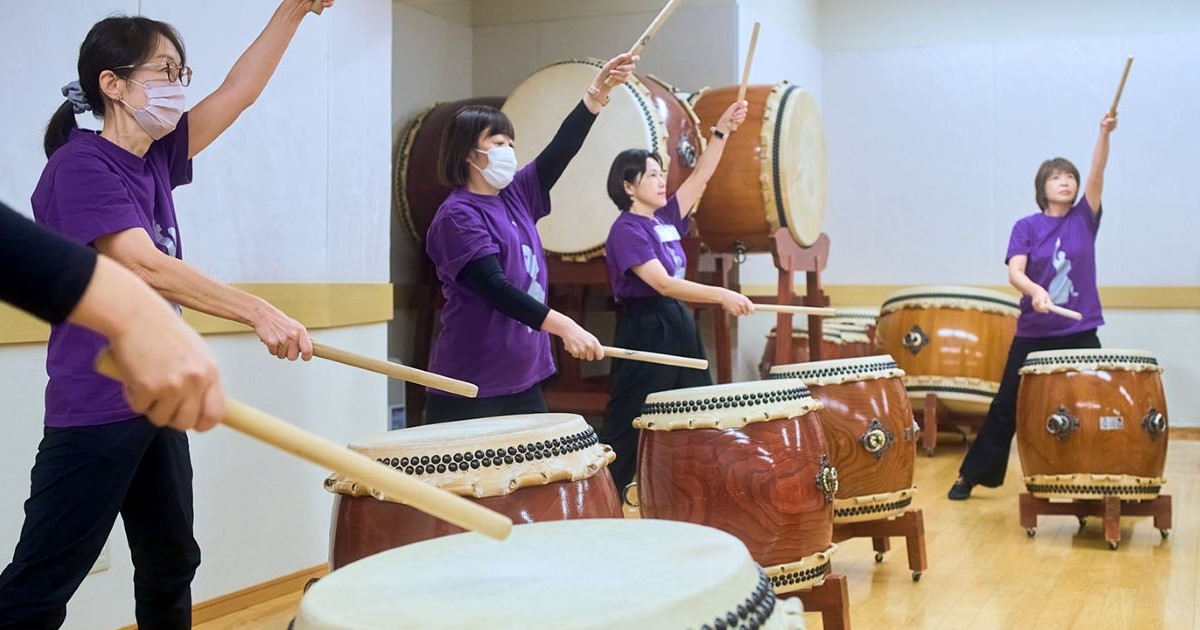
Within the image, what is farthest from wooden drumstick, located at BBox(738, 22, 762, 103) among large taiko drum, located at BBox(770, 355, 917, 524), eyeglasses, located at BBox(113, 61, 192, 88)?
eyeglasses, located at BBox(113, 61, 192, 88)

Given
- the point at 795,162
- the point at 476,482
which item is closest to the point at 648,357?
the point at 476,482

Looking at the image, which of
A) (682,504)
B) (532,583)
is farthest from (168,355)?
(682,504)

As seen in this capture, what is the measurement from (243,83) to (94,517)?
733mm

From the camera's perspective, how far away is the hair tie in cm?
175

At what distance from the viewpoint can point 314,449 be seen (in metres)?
0.86

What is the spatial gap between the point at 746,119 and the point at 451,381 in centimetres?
262

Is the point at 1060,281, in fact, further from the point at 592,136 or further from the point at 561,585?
the point at 561,585

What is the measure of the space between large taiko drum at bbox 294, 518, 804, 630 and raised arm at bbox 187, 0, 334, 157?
Answer: 0.96 meters

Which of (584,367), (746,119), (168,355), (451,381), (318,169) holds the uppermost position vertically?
(746,119)

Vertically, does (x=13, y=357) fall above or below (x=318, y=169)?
below

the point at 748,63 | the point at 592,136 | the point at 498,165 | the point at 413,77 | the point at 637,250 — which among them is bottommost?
the point at 637,250

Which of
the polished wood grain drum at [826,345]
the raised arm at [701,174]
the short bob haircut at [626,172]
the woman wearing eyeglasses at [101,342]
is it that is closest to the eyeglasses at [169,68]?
the woman wearing eyeglasses at [101,342]

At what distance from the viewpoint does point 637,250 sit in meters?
3.21

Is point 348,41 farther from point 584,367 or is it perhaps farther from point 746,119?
point 584,367
